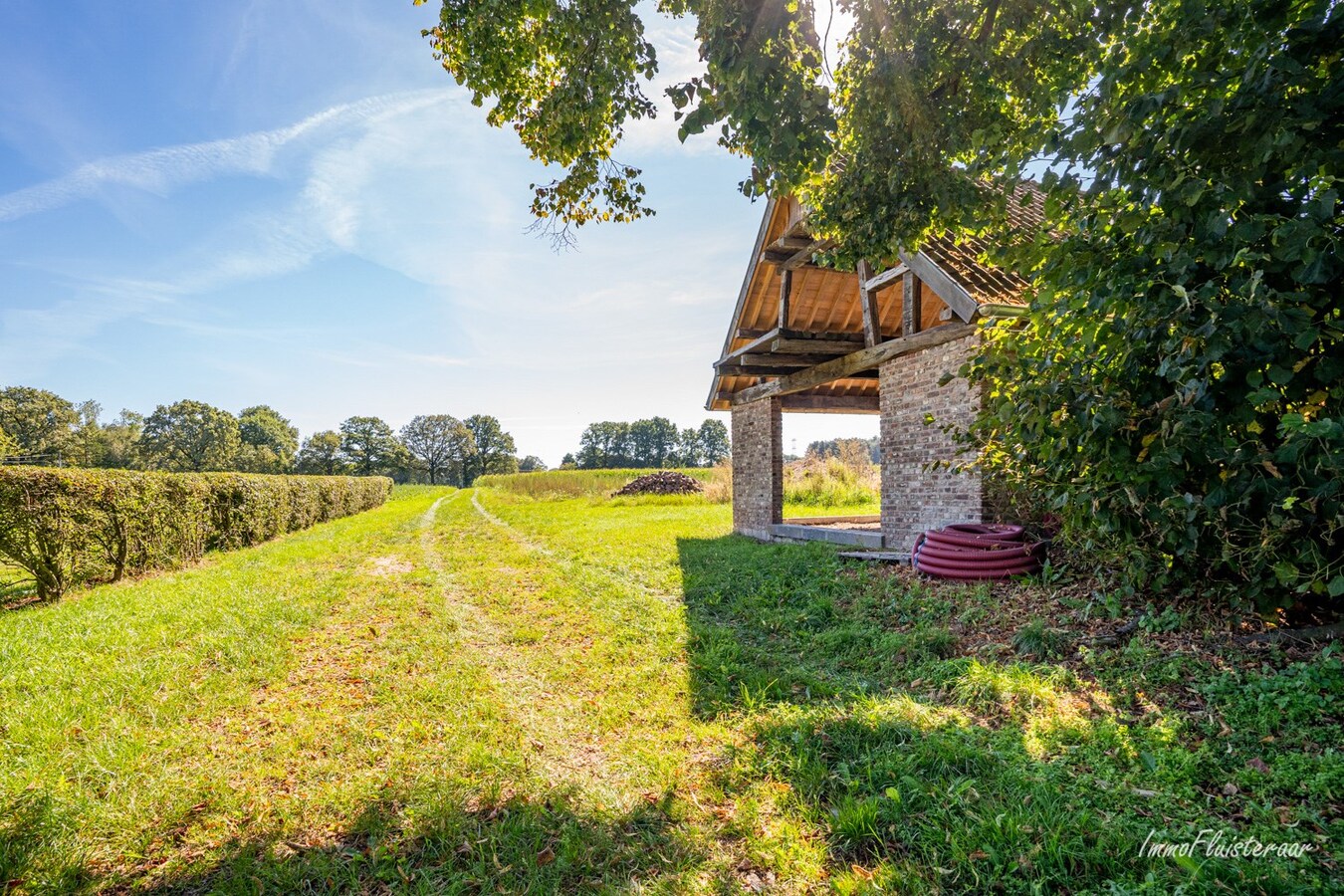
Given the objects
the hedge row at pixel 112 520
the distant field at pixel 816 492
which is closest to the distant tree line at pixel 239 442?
the hedge row at pixel 112 520

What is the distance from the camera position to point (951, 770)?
9.30 feet

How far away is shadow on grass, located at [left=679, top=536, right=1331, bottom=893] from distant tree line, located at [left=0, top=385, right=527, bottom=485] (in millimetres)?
56575

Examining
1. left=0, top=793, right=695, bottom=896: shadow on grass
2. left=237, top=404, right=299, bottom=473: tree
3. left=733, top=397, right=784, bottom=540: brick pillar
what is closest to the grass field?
left=0, top=793, right=695, bottom=896: shadow on grass

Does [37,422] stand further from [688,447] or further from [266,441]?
[688,447]

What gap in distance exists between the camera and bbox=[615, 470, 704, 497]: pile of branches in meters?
24.4

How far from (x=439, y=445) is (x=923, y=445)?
289ft

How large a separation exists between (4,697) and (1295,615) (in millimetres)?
9075

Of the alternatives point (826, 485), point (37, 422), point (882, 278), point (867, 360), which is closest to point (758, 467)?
point (867, 360)

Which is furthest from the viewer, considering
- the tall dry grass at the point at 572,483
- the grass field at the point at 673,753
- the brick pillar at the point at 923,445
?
the tall dry grass at the point at 572,483

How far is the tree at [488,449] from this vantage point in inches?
3413

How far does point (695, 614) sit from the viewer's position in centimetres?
616

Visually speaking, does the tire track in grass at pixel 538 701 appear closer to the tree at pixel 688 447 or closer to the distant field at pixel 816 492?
the distant field at pixel 816 492

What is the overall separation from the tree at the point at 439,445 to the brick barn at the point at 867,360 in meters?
79.7

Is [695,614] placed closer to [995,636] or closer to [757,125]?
[995,636]
